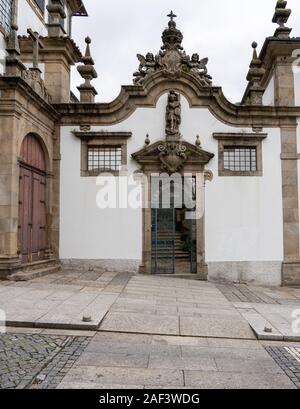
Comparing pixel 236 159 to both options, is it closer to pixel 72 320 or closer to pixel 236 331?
pixel 236 331

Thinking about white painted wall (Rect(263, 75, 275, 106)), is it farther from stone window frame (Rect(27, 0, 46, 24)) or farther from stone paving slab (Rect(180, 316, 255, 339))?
stone window frame (Rect(27, 0, 46, 24))

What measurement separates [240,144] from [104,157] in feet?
14.3

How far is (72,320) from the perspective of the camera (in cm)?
634

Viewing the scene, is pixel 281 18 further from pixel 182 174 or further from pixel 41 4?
pixel 41 4

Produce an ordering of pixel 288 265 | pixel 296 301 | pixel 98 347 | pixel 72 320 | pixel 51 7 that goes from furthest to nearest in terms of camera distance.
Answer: pixel 51 7 → pixel 288 265 → pixel 296 301 → pixel 72 320 → pixel 98 347

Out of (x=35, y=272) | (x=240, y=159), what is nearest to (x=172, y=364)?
(x=35, y=272)

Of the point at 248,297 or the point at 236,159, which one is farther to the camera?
the point at 236,159

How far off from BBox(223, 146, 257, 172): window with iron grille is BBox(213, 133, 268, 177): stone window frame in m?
0.11

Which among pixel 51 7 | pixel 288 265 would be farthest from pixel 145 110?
pixel 288 265

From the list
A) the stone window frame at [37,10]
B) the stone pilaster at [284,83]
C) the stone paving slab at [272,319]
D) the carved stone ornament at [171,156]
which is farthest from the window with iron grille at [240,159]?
the stone window frame at [37,10]

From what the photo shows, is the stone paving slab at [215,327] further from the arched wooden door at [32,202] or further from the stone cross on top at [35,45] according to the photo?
the stone cross on top at [35,45]

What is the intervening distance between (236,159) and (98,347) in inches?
363

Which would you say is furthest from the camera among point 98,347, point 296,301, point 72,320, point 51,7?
point 51,7

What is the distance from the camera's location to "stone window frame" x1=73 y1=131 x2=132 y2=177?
42.7 feet
